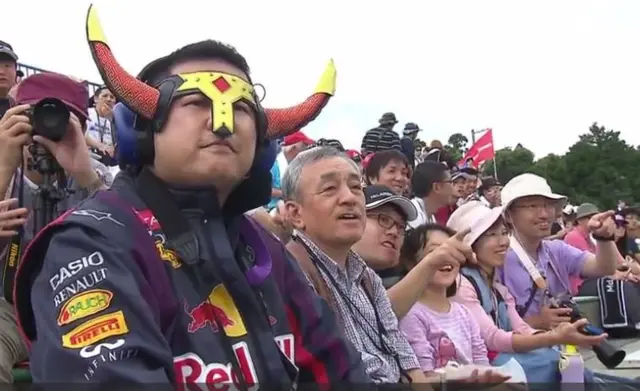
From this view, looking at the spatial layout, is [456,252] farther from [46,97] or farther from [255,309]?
[46,97]

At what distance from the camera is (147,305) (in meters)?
1.72

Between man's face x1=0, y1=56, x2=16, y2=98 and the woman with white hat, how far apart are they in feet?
7.81

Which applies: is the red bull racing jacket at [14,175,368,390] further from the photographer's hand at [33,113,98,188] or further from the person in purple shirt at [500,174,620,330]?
the person in purple shirt at [500,174,620,330]

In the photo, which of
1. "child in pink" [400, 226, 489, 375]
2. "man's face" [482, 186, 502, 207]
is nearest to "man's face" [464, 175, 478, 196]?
"man's face" [482, 186, 502, 207]

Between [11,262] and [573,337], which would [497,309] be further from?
[11,262]

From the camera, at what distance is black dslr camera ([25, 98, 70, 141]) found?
2725mm

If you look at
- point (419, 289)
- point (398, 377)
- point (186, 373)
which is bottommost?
point (398, 377)

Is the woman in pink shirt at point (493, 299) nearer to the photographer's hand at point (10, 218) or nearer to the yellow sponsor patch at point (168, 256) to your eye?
the photographer's hand at point (10, 218)

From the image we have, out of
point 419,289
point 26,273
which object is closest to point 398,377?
point 419,289

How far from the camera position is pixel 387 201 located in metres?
3.62

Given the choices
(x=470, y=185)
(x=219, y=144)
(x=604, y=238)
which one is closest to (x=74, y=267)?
(x=219, y=144)

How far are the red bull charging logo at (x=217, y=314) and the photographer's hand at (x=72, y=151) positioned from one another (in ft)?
Result: 3.85

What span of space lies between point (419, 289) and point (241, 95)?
160 centimetres

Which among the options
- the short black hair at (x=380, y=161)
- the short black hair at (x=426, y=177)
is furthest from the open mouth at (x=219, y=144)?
the short black hair at (x=426, y=177)
